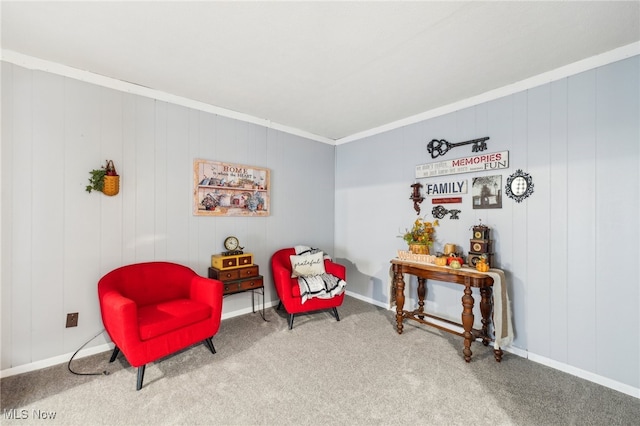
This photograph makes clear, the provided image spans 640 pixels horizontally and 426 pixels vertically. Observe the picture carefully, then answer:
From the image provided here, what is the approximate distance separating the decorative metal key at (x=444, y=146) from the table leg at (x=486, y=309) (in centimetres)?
144

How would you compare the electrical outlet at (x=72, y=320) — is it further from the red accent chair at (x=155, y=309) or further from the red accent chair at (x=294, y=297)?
the red accent chair at (x=294, y=297)

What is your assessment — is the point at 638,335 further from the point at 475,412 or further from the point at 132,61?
the point at 132,61

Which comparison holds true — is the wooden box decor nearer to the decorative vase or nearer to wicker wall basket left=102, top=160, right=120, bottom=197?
wicker wall basket left=102, top=160, right=120, bottom=197

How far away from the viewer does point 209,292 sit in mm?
2520

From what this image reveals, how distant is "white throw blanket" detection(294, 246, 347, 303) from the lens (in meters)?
3.08

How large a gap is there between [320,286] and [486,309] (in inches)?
65.6

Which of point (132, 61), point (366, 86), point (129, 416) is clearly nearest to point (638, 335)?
point (366, 86)

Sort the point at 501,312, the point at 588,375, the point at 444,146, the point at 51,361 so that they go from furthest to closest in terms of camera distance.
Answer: the point at 444,146 → the point at 501,312 → the point at 51,361 → the point at 588,375

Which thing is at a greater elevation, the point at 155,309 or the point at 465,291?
the point at 465,291

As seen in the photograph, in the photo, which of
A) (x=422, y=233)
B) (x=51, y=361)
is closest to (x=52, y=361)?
(x=51, y=361)

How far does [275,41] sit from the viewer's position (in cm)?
206

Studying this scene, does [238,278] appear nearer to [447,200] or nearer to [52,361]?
[52,361]

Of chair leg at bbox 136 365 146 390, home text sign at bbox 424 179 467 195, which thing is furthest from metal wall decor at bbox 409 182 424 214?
chair leg at bbox 136 365 146 390

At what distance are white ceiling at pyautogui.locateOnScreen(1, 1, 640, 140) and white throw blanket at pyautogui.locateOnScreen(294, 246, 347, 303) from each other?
204cm
